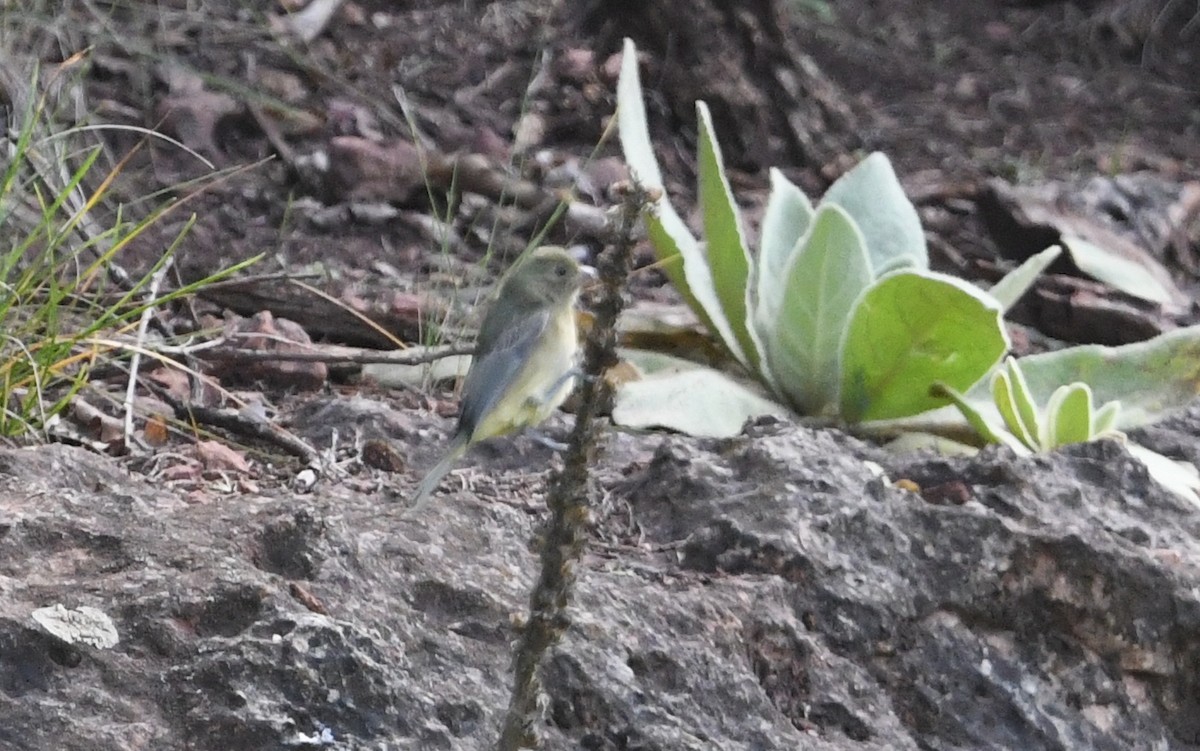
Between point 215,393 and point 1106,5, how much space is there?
5.97 m

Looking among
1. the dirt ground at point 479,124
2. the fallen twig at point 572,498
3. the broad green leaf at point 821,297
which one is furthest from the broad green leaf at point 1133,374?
the fallen twig at point 572,498

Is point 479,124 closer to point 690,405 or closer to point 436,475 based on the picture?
point 690,405

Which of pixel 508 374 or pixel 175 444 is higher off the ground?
pixel 508 374

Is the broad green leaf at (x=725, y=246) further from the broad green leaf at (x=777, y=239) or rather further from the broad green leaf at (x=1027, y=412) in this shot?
the broad green leaf at (x=1027, y=412)

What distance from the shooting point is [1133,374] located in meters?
3.09

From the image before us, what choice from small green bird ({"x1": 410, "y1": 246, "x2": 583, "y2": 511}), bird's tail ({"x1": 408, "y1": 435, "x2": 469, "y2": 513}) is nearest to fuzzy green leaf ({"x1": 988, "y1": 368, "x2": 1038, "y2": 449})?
small green bird ({"x1": 410, "y1": 246, "x2": 583, "y2": 511})

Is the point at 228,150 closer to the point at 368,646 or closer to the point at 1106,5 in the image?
the point at 368,646

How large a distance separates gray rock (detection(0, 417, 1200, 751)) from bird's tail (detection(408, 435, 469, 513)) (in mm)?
30

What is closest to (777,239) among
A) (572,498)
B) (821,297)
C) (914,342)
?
(821,297)

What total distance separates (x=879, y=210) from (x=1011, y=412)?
0.79m

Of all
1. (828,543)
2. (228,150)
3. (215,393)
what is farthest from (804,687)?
(228,150)

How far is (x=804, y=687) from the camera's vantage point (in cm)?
195

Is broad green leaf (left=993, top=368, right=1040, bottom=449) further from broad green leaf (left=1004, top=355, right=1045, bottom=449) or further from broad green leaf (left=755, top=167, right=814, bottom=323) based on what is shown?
broad green leaf (left=755, top=167, right=814, bottom=323)

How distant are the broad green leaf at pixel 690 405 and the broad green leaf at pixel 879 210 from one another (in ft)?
1.99
